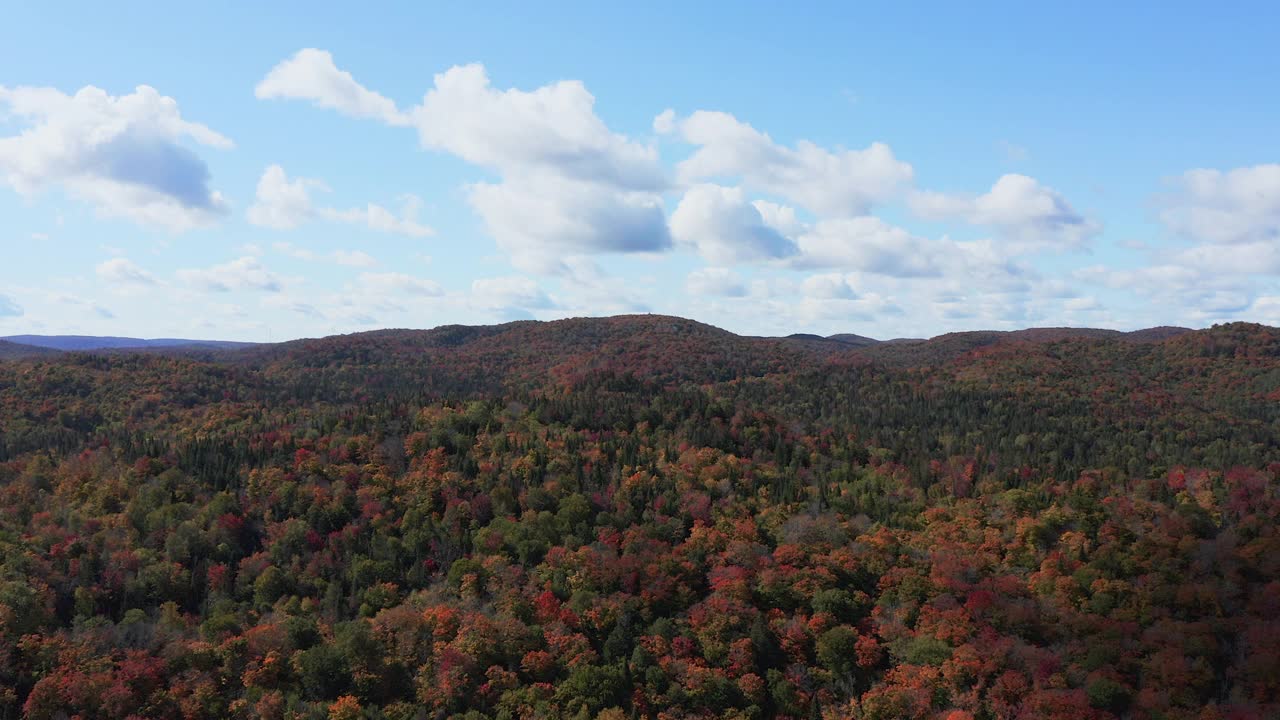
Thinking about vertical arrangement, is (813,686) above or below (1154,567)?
below

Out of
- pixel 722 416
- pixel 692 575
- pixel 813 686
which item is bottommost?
pixel 813 686

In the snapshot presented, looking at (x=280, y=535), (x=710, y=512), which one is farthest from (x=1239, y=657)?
(x=280, y=535)

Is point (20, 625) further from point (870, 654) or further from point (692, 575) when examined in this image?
point (870, 654)

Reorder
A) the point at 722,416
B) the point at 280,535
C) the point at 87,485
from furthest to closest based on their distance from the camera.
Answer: the point at 722,416, the point at 87,485, the point at 280,535

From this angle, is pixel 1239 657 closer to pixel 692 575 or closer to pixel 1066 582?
pixel 1066 582

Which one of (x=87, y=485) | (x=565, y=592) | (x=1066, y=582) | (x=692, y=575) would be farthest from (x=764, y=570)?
(x=87, y=485)

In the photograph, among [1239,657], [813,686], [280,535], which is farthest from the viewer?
[280,535]

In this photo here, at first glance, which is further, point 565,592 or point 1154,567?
point 565,592
